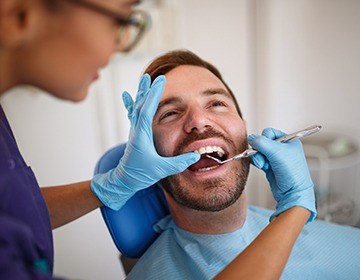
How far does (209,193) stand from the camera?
3.24 ft

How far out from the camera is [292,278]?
986 mm

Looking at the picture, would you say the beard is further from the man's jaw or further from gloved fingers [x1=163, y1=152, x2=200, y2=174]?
gloved fingers [x1=163, y1=152, x2=200, y2=174]

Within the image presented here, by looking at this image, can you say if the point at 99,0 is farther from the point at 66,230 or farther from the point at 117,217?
the point at 66,230

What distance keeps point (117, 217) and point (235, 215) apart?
397mm

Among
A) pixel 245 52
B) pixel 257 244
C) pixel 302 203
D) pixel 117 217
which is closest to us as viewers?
pixel 257 244

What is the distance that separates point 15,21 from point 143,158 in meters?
0.57

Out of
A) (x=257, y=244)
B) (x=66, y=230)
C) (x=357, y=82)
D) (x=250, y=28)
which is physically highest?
(x=250, y=28)

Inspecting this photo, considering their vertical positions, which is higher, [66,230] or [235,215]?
[235,215]

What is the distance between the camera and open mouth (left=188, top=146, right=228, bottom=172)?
992 mm

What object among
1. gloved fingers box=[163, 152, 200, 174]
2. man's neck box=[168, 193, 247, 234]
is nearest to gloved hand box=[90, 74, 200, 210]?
gloved fingers box=[163, 152, 200, 174]

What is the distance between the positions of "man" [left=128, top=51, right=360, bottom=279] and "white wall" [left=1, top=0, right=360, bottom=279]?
660 millimetres

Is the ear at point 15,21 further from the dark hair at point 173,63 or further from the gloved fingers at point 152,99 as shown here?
the dark hair at point 173,63

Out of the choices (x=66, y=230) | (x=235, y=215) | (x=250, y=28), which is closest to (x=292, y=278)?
(x=235, y=215)

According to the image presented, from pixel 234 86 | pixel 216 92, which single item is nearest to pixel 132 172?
pixel 216 92
